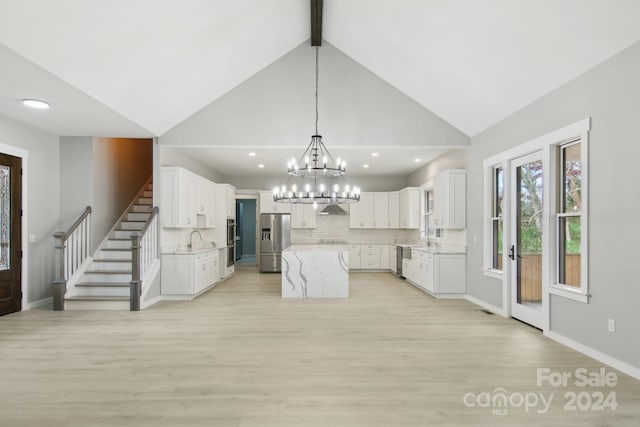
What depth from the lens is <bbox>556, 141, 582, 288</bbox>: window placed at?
13.2 feet

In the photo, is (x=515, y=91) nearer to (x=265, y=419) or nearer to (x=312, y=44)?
(x=312, y=44)

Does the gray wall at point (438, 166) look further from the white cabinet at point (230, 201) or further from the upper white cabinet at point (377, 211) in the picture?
the white cabinet at point (230, 201)

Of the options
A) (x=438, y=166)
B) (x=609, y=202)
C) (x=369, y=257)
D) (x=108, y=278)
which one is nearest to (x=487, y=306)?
(x=609, y=202)

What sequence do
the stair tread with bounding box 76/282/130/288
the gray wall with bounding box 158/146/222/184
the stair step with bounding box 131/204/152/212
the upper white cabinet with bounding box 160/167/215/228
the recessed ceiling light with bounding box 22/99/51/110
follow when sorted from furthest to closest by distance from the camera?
the stair step with bounding box 131/204/152/212 < the gray wall with bounding box 158/146/222/184 < the upper white cabinet with bounding box 160/167/215/228 < the stair tread with bounding box 76/282/130/288 < the recessed ceiling light with bounding box 22/99/51/110

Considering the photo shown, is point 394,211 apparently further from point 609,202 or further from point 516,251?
point 609,202

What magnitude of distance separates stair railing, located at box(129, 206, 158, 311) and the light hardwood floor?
0.39 m

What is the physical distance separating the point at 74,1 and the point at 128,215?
5.21 metres

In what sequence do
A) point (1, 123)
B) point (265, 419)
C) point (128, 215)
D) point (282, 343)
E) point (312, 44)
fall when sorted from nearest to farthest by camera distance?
point (265, 419) < point (282, 343) < point (1, 123) < point (312, 44) < point (128, 215)

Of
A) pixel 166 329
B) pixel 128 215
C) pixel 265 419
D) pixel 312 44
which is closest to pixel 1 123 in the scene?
pixel 128 215

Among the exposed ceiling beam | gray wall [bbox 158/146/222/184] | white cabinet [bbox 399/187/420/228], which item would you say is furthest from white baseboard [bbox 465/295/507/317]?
gray wall [bbox 158/146/222/184]

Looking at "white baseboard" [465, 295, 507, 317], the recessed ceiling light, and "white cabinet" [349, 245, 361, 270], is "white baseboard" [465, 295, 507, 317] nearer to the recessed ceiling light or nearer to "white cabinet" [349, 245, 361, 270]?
"white cabinet" [349, 245, 361, 270]

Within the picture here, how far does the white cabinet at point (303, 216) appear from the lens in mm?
10648

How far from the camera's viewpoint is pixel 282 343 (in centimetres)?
410

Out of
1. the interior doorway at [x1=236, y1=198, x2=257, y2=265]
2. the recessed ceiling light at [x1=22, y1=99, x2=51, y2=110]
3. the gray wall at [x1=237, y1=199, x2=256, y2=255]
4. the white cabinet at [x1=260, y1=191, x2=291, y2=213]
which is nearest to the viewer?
the recessed ceiling light at [x1=22, y1=99, x2=51, y2=110]
